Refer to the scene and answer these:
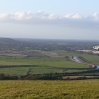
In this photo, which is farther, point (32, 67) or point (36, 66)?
point (36, 66)

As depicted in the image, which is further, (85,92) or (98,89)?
(98,89)

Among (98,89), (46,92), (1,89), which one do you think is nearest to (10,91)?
(1,89)

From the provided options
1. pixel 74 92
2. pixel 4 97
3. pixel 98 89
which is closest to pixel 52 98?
pixel 74 92

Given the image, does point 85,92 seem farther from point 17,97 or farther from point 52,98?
point 17,97

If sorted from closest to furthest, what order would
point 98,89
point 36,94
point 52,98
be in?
1. point 52,98
2. point 36,94
3. point 98,89

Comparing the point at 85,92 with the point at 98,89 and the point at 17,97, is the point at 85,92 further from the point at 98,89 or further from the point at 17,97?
the point at 17,97

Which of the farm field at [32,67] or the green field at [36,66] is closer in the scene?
the farm field at [32,67]

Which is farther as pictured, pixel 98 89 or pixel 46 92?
pixel 98 89

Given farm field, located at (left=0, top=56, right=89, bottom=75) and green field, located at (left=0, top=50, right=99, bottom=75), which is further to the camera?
green field, located at (left=0, top=50, right=99, bottom=75)

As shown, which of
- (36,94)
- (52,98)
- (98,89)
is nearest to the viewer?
(52,98)
